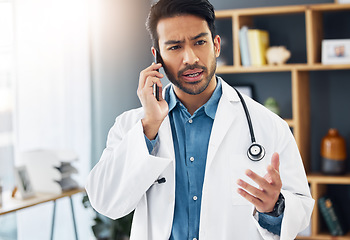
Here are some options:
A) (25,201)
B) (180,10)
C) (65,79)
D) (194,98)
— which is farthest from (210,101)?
(65,79)

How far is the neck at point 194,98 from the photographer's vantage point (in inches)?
64.7

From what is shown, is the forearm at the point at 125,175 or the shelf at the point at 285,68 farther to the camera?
the shelf at the point at 285,68

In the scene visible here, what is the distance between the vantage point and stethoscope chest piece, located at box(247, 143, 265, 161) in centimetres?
151

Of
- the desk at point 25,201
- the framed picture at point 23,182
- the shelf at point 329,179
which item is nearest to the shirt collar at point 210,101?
the desk at point 25,201

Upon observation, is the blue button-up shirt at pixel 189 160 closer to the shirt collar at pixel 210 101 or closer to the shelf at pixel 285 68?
the shirt collar at pixel 210 101

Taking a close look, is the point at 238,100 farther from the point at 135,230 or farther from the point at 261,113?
the point at 135,230

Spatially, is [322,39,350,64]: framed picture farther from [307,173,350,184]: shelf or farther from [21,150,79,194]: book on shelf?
[21,150,79,194]: book on shelf

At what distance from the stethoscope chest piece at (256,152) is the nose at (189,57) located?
0.96 feet

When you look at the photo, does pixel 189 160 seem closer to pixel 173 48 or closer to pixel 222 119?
pixel 222 119

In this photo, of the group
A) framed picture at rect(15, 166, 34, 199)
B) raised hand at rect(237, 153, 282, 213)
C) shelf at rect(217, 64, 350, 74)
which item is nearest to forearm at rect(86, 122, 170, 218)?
raised hand at rect(237, 153, 282, 213)

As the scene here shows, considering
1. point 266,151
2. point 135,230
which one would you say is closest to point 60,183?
point 135,230

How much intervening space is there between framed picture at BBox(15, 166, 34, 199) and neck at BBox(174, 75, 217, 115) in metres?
1.65

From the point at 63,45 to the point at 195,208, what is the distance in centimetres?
239

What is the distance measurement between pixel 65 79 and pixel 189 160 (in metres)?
2.31
